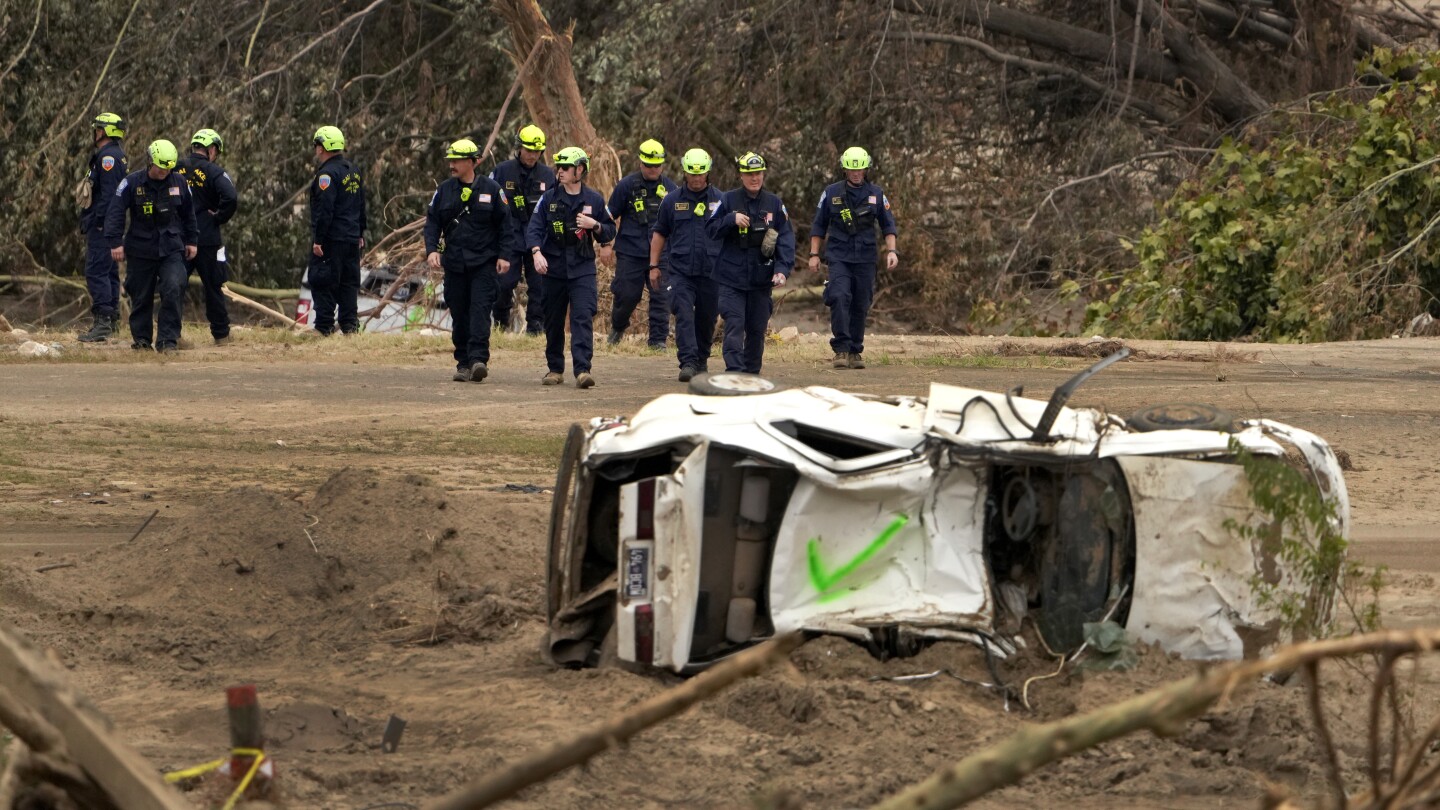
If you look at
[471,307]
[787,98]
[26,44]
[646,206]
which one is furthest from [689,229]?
[26,44]

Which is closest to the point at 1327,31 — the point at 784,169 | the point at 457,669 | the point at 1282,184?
the point at 1282,184

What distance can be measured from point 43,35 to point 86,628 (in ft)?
63.6

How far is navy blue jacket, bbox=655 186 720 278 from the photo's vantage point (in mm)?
14898

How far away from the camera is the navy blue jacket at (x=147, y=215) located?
1630 cm

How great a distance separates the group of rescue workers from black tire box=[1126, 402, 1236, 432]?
25.7 feet

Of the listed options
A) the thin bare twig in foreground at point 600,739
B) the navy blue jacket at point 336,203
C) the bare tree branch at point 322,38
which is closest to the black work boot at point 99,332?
the navy blue jacket at point 336,203

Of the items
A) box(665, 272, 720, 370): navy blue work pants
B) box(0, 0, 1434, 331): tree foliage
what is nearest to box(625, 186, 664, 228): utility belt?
box(665, 272, 720, 370): navy blue work pants

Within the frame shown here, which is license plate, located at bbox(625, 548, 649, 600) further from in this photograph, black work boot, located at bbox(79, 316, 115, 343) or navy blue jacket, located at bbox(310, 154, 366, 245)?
black work boot, located at bbox(79, 316, 115, 343)

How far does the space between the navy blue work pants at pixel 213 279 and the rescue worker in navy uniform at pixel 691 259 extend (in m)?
4.86

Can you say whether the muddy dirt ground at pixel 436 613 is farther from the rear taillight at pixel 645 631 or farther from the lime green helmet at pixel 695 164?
the lime green helmet at pixel 695 164

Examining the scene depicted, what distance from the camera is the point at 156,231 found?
54.0 ft

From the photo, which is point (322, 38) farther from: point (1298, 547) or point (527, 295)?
point (1298, 547)

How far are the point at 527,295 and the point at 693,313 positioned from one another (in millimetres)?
5005

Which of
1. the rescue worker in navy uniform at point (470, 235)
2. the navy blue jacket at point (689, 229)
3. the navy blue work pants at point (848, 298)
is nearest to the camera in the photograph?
the rescue worker in navy uniform at point (470, 235)
